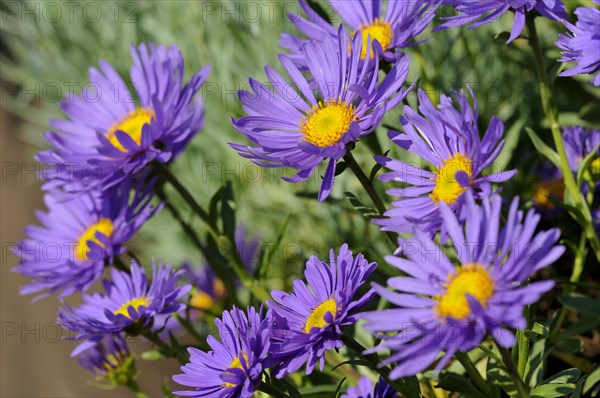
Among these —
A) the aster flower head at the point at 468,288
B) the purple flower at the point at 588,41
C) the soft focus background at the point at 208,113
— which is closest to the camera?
the aster flower head at the point at 468,288

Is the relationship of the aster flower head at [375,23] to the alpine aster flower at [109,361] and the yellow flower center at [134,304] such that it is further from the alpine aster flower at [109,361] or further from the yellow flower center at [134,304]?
the alpine aster flower at [109,361]

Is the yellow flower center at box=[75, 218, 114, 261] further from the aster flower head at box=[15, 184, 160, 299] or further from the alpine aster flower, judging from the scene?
the alpine aster flower

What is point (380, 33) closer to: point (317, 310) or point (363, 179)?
point (363, 179)

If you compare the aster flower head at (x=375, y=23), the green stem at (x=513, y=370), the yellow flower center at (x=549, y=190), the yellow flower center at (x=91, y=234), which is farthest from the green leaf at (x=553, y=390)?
the yellow flower center at (x=91, y=234)

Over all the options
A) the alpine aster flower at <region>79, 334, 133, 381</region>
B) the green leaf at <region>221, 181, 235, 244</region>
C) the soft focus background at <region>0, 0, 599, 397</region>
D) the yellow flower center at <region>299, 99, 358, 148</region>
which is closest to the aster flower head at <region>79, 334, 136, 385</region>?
the alpine aster flower at <region>79, 334, 133, 381</region>

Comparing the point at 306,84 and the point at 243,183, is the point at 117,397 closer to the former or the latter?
the point at 243,183

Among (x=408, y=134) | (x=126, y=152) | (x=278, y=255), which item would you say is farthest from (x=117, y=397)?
(x=408, y=134)
